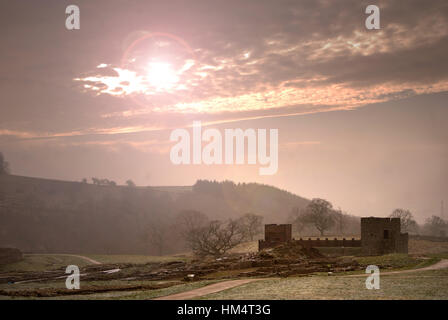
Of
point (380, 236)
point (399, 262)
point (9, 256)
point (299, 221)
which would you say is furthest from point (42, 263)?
point (399, 262)

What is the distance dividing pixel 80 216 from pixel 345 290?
484 feet

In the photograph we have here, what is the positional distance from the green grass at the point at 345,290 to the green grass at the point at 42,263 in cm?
5192

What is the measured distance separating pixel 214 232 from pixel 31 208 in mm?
93067

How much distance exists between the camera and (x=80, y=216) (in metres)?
161

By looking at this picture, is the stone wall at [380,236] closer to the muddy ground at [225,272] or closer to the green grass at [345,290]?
the muddy ground at [225,272]

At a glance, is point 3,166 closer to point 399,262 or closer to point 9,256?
point 9,256

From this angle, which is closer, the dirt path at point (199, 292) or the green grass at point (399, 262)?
the dirt path at point (199, 292)

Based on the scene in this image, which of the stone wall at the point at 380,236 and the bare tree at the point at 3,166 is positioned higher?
the bare tree at the point at 3,166

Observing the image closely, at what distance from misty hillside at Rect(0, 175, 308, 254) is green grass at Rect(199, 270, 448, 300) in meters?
90.0

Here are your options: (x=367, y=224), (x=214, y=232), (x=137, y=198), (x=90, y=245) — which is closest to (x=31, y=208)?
(x=90, y=245)

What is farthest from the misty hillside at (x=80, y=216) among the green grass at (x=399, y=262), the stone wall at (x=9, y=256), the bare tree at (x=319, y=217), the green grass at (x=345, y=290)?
the green grass at (x=345, y=290)

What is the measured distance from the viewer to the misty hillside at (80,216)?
135 meters

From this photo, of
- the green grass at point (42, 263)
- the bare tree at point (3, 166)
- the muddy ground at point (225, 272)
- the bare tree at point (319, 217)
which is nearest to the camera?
the muddy ground at point (225, 272)

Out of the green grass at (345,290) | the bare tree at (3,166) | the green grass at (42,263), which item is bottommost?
the green grass at (42,263)
